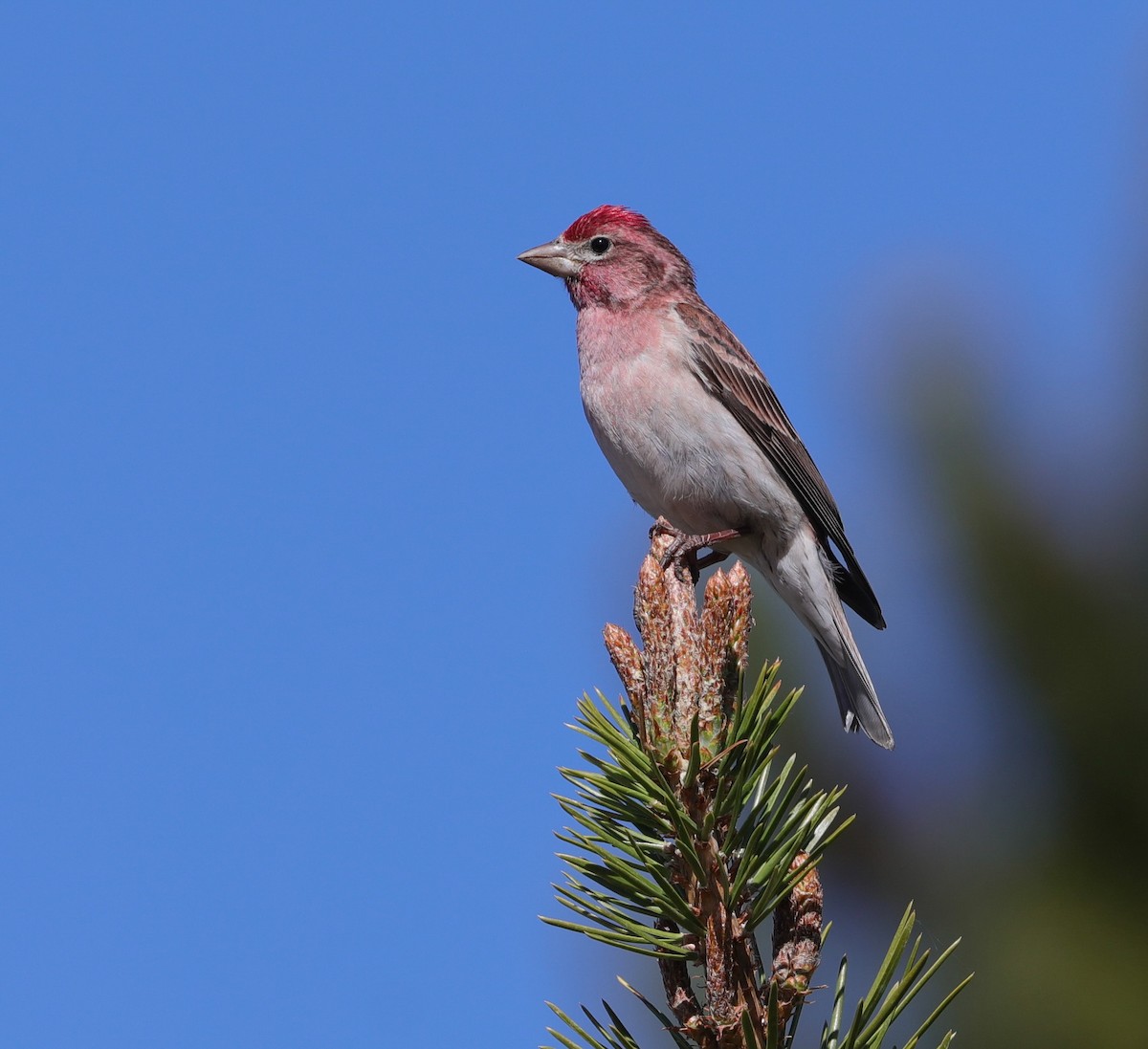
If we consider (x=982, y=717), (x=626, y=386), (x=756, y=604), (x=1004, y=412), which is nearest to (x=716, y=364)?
(x=626, y=386)

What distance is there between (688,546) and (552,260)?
2.51 metres

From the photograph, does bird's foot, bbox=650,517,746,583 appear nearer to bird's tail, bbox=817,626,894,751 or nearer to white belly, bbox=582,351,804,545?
white belly, bbox=582,351,804,545

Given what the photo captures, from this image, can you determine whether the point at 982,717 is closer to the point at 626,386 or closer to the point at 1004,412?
the point at 1004,412

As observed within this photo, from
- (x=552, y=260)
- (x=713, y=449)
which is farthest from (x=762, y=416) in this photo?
(x=552, y=260)

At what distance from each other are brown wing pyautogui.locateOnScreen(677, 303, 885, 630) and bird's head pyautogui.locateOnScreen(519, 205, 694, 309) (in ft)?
0.94

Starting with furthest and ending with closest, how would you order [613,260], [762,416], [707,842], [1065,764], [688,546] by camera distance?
[613,260] → [762,416] → [688,546] → [1065,764] → [707,842]

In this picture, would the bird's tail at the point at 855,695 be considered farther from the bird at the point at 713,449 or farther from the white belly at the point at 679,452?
the white belly at the point at 679,452

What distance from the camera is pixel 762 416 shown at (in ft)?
22.2

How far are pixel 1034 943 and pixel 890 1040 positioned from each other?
65 cm

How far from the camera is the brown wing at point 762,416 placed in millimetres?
6477

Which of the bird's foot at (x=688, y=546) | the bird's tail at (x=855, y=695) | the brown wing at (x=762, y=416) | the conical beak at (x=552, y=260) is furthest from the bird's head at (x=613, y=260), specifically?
the bird's tail at (x=855, y=695)

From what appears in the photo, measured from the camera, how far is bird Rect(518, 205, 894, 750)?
6.11 meters

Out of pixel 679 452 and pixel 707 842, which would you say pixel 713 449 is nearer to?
pixel 679 452

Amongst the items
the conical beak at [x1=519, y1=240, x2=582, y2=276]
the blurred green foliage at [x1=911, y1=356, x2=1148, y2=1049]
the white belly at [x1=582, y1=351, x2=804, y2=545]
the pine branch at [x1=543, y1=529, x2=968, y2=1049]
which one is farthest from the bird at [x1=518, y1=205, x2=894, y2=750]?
the pine branch at [x1=543, y1=529, x2=968, y2=1049]
